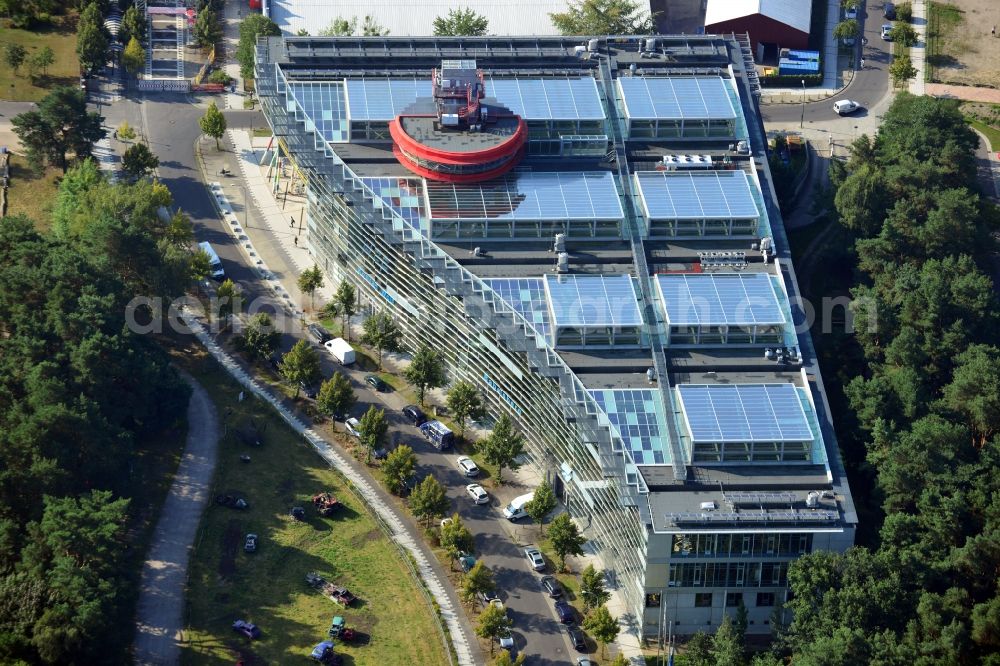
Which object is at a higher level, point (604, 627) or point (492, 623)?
point (492, 623)

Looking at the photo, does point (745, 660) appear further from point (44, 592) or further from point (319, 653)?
point (44, 592)

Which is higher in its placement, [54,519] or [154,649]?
[54,519]

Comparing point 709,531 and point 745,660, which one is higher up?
point 709,531

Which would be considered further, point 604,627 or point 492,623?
point 604,627

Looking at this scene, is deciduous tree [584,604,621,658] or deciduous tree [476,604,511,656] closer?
deciduous tree [476,604,511,656]

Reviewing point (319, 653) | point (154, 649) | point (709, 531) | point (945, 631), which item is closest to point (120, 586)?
point (154, 649)

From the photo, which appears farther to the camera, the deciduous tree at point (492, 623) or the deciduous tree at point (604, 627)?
the deciduous tree at point (604, 627)

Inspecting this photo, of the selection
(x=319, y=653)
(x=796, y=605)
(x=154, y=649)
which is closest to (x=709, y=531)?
(x=796, y=605)

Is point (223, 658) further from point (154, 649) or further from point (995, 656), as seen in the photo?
point (995, 656)

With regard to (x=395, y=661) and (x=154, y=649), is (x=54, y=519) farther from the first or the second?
A: (x=395, y=661)
